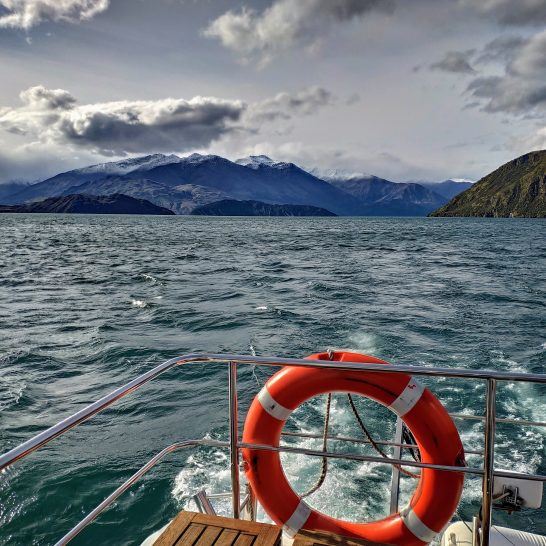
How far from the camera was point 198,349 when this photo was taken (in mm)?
11570

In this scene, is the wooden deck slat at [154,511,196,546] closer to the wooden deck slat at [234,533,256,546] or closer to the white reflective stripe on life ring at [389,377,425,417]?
the wooden deck slat at [234,533,256,546]

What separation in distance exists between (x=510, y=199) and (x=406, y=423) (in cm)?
20174

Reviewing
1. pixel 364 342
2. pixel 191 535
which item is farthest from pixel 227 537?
pixel 364 342

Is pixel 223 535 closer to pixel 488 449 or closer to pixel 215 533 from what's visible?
pixel 215 533

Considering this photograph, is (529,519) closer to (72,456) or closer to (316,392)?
(316,392)

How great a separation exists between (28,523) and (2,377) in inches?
196

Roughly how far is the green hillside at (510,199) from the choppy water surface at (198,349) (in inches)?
6643

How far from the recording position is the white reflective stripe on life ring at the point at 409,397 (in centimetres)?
305

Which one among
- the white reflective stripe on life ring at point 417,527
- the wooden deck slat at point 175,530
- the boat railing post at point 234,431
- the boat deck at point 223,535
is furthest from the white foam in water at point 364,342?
the wooden deck slat at point 175,530

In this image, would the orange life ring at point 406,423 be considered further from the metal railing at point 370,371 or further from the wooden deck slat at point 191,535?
the wooden deck slat at point 191,535

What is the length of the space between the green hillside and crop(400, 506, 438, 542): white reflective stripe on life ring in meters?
187

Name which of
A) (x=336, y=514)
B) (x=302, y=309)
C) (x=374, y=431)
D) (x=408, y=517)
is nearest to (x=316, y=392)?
(x=408, y=517)

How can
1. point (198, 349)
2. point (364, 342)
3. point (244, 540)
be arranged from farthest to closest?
1. point (364, 342)
2. point (198, 349)
3. point (244, 540)

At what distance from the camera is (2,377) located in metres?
9.54
